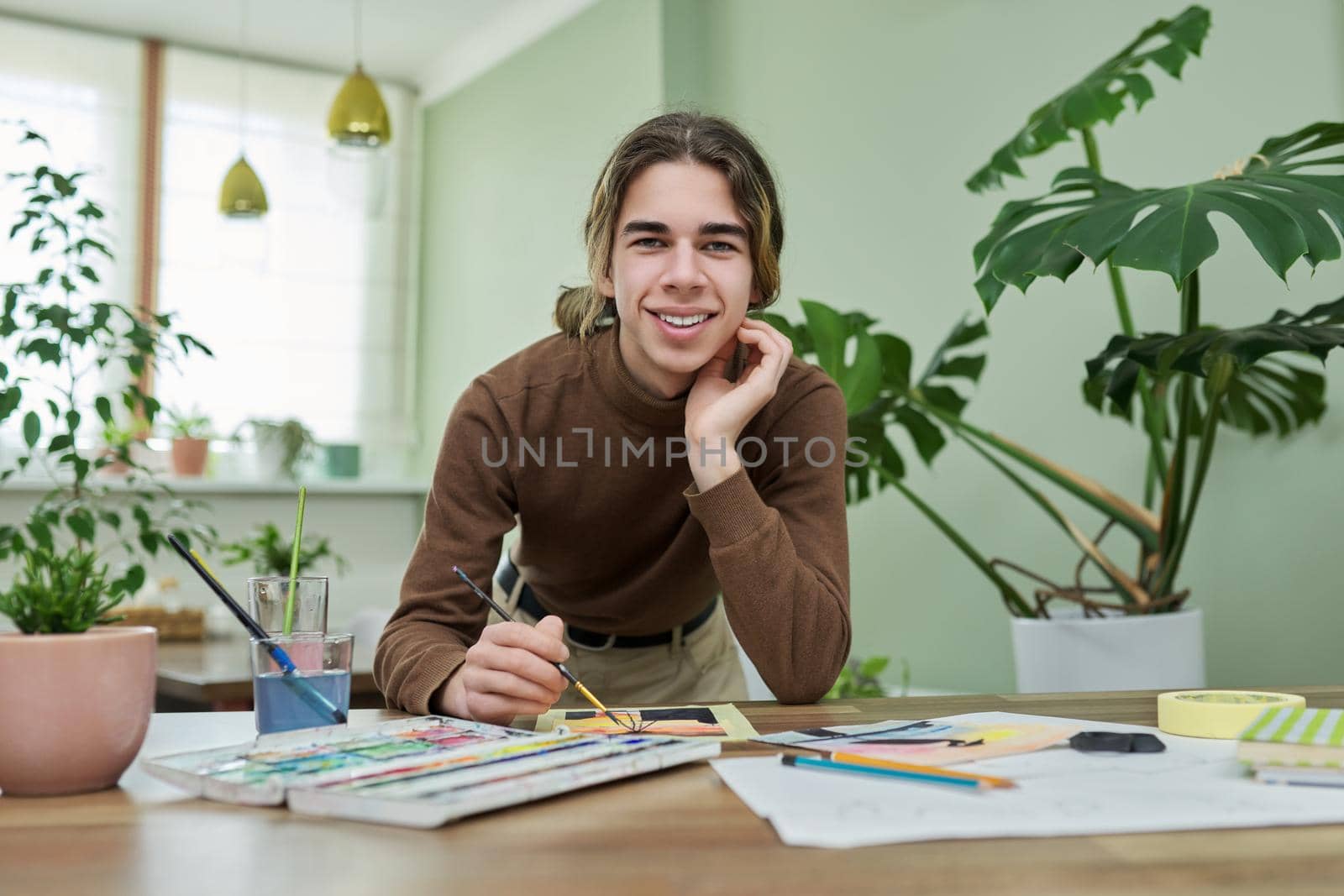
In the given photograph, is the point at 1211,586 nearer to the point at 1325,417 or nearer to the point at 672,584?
the point at 1325,417

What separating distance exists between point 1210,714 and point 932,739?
0.70ft

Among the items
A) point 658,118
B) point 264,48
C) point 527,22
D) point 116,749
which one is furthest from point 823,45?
point 116,749

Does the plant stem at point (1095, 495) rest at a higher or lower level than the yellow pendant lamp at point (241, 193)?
lower

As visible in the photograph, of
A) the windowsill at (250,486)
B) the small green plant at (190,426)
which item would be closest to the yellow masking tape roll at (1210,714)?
the windowsill at (250,486)

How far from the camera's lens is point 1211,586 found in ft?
7.97

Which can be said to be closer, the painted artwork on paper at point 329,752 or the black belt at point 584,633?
the painted artwork on paper at point 329,752

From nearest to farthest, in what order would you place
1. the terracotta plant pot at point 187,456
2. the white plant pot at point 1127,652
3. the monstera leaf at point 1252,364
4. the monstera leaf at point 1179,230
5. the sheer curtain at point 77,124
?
the monstera leaf at point 1179,230 < the monstera leaf at point 1252,364 < the white plant pot at point 1127,652 < the sheer curtain at point 77,124 < the terracotta plant pot at point 187,456

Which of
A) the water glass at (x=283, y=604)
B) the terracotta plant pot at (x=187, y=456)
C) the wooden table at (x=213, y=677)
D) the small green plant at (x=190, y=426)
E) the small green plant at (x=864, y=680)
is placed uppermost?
the small green plant at (x=190, y=426)

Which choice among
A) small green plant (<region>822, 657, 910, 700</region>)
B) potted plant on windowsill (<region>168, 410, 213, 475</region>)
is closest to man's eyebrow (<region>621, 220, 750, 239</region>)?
small green plant (<region>822, 657, 910, 700</region>)

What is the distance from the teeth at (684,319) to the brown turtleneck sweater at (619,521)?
0.41 ft

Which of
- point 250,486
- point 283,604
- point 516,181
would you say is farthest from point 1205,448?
point 250,486

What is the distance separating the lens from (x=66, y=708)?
0.74 meters

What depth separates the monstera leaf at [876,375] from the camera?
2.14 metres

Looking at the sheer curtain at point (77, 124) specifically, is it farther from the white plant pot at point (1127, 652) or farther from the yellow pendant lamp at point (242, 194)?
the white plant pot at point (1127, 652)
